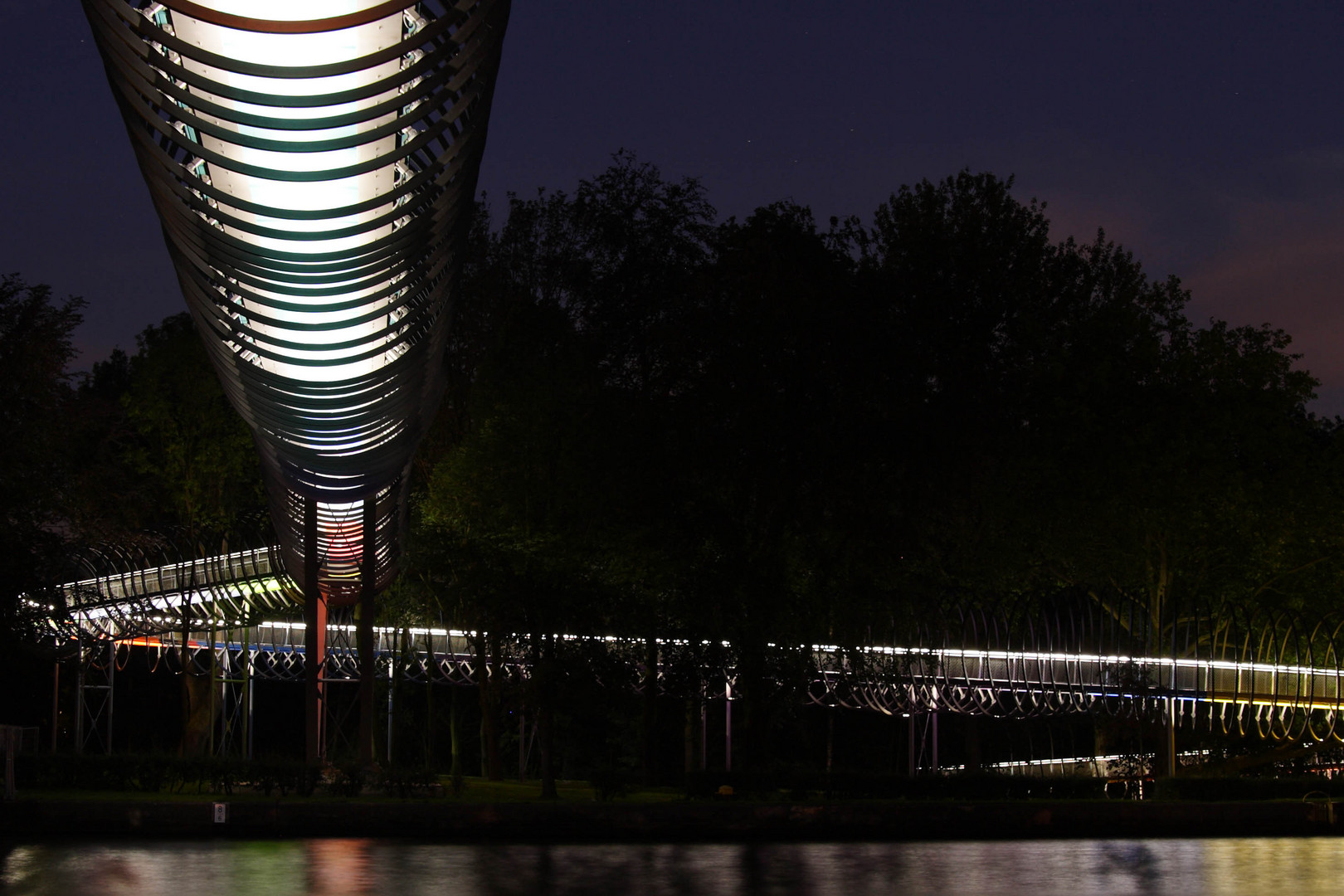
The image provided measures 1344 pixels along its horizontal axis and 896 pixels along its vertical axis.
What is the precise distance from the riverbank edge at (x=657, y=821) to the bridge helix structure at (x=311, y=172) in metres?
7.94

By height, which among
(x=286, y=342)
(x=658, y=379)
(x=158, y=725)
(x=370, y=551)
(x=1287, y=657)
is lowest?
(x=158, y=725)

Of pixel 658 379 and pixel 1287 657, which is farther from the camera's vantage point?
pixel 1287 657

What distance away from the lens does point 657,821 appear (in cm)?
2080

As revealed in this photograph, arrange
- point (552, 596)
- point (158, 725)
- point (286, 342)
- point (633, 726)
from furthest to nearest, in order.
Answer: point (158, 725), point (633, 726), point (552, 596), point (286, 342)

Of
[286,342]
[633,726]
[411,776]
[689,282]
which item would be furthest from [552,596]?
[633,726]

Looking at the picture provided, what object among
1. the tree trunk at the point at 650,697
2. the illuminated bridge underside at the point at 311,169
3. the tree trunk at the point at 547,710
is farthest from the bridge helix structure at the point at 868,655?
the illuminated bridge underside at the point at 311,169

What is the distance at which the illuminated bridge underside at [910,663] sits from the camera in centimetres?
2856

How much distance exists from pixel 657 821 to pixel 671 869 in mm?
5293

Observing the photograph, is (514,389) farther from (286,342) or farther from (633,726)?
(286,342)

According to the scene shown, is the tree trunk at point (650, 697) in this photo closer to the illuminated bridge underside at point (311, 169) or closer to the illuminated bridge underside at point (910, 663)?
the illuminated bridge underside at point (910, 663)

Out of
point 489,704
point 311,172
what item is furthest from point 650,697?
point 311,172

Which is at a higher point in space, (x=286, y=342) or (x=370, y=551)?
(x=286, y=342)

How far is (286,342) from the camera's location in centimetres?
1156

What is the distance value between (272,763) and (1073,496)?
70.2 ft
